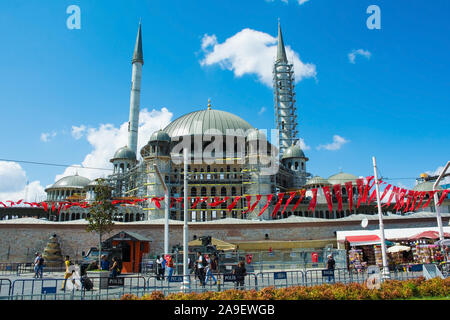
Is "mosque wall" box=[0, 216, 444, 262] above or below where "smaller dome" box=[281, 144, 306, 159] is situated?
below

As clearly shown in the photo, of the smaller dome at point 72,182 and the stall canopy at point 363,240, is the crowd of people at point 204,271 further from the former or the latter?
the smaller dome at point 72,182

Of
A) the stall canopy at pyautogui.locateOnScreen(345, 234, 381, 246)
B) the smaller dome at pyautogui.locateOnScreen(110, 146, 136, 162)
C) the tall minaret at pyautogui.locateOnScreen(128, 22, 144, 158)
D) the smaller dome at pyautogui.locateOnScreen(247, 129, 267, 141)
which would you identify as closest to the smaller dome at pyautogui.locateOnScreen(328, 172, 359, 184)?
the smaller dome at pyautogui.locateOnScreen(247, 129, 267, 141)

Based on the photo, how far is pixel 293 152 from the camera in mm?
75375

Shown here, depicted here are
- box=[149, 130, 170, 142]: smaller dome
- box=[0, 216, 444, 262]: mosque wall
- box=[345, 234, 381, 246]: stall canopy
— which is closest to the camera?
box=[345, 234, 381, 246]: stall canopy

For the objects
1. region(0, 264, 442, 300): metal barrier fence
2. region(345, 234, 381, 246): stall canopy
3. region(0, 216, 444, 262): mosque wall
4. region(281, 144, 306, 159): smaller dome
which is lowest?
region(0, 264, 442, 300): metal barrier fence

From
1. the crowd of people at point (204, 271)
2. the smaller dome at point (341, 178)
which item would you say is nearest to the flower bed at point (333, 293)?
the crowd of people at point (204, 271)

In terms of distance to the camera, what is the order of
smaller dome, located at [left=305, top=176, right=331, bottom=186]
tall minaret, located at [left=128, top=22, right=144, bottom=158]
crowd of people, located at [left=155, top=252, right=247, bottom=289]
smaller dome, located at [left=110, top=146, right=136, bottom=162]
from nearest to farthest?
crowd of people, located at [left=155, top=252, right=247, bottom=289] → smaller dome, located at [left=305, top=176, right=331, bottom=186] → smaller dome, located at [left=110, top=146, right=136, bottom=162] → tall minaret, located at [left=128, top=22, right=144, bottom=158]

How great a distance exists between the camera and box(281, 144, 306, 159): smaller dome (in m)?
75.0

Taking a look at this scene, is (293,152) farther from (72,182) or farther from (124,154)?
(72,182)

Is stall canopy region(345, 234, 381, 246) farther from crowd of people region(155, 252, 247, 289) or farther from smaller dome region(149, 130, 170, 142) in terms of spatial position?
smaller dome region(149, 130, 170, 142)

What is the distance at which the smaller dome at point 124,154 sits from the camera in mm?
71000

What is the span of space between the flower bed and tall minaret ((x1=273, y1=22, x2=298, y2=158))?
6597 cm

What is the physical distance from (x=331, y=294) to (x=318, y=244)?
27662mm

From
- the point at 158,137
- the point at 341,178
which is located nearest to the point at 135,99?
the point at 158,137
